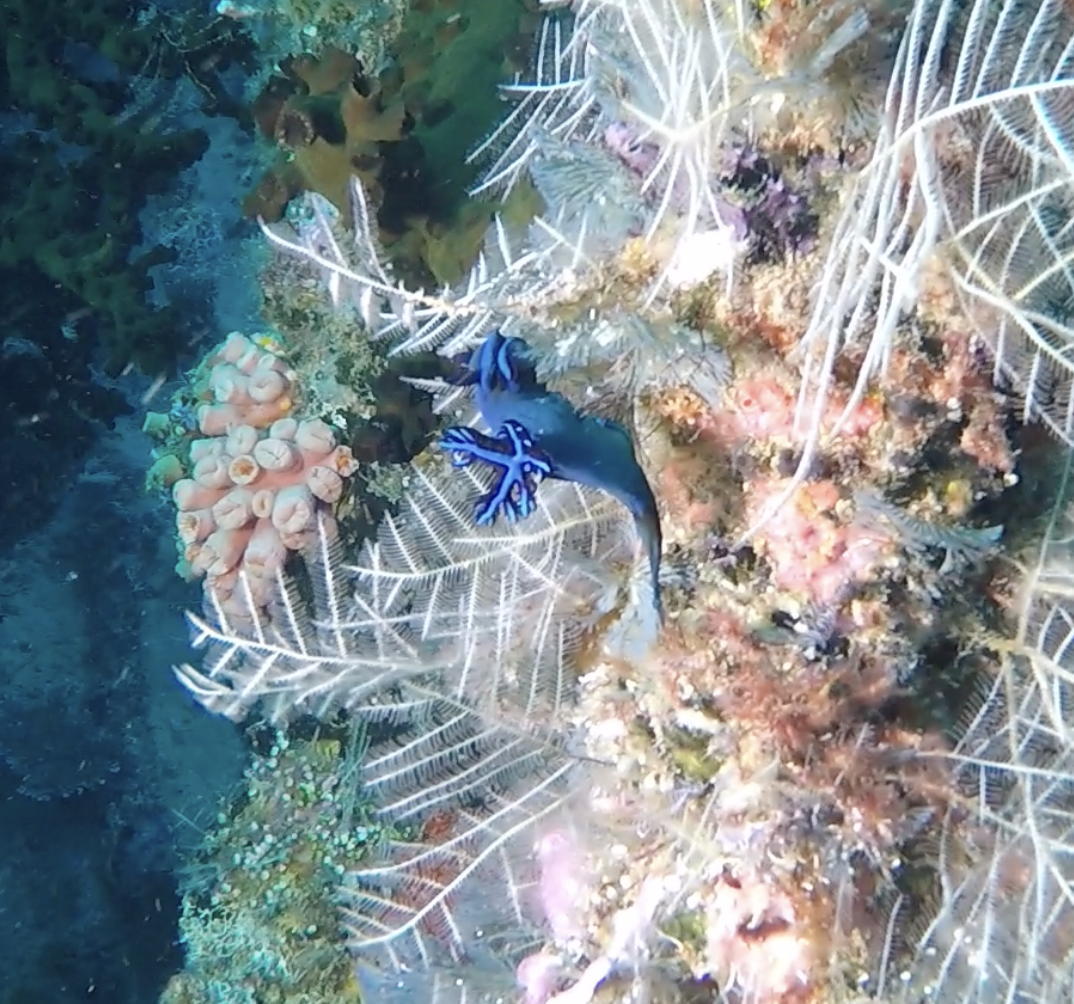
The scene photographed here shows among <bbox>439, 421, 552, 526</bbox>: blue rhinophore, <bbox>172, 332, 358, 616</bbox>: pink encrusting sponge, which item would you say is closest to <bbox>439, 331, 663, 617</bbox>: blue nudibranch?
<bbox>439, 421, 552, 526</bbox>: blue rhinophore

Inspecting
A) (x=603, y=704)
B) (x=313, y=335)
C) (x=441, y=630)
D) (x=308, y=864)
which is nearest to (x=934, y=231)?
(x=603, y=704)

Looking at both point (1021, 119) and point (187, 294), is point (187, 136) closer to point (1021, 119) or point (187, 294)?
point (187, 294)

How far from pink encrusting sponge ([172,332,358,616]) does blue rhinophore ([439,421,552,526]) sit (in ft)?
8.93

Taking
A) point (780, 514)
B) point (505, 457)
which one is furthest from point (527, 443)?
point (780, 514)

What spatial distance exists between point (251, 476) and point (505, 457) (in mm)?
3075

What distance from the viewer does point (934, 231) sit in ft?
6.87

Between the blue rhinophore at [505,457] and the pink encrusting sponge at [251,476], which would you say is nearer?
the blue rhinophore at [505,457]

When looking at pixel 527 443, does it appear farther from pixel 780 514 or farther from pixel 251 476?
pixel 251 476

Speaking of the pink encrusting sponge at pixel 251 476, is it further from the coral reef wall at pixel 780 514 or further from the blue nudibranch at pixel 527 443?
the blue nudibranch at pixel 527 443

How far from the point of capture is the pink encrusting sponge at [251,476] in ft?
16.0

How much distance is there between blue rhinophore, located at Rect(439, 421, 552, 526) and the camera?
2.17 metres

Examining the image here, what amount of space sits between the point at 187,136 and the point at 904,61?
15.9ft

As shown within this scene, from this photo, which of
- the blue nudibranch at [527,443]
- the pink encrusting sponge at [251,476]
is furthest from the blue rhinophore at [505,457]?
the pink encrusting sponge at [251,476]

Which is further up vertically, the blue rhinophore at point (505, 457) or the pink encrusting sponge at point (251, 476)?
the blue rhinophore at point (505, 457)
